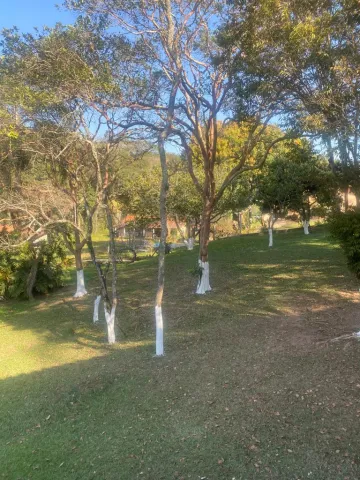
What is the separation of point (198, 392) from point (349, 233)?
4.43 m

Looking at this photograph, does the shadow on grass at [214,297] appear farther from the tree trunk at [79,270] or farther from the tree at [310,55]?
the tree at [310,55]

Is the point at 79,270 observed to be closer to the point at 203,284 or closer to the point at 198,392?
the point at 203,284

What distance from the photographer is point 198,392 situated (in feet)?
20.1

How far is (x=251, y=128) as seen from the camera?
38.2 ft

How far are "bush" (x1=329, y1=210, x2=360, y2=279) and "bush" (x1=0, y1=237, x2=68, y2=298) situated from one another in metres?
12.5

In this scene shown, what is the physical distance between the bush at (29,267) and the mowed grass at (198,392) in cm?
488

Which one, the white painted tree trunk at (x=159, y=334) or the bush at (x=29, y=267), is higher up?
the bush at (x=29, y=267)

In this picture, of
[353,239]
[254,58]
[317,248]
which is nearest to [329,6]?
[254,58]

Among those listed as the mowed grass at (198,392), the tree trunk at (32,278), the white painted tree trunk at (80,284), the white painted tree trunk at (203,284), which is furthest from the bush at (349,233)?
the tree trunk at (32,278)

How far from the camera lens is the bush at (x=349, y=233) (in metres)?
7.60

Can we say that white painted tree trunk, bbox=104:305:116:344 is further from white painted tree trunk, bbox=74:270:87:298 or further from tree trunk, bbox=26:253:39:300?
tree trunk, bbox=26:253:39:300

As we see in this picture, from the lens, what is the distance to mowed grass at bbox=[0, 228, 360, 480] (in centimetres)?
435

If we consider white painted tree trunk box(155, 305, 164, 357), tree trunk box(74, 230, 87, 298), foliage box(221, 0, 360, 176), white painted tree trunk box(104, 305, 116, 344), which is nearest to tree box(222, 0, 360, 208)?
foliage box(221, 0, 360, 176)

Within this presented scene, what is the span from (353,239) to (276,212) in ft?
58.5
